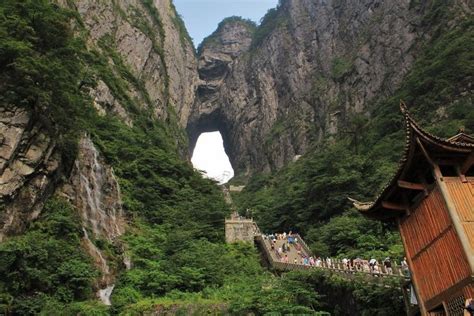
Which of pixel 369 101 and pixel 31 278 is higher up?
pixel 369 101

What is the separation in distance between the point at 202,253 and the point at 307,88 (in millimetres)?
50051

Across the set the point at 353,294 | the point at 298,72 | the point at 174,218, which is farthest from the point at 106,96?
the point at 298,72

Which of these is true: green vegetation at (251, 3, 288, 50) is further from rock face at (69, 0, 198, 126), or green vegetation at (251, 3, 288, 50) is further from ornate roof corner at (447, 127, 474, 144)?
ornate roof corner at (447, 127, 474, 144)

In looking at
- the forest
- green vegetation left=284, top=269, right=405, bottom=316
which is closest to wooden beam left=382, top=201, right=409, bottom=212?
the forest

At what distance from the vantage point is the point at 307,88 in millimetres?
69438

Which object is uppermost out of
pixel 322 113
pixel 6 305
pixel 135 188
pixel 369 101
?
pixel 322 113

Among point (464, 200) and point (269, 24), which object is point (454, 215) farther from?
point (269, 24)

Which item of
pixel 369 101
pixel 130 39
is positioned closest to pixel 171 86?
pixel 130 39

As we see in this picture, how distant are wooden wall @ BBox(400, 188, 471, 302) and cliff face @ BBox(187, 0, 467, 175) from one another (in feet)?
135

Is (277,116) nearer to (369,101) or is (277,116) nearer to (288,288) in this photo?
(369,101)

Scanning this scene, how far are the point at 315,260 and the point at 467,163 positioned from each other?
42.8ft

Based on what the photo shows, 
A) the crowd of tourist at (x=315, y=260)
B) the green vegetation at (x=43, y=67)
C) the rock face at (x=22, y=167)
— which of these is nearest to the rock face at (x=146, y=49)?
the green vegetation at (x=43, y=67)

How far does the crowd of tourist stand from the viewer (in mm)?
16438

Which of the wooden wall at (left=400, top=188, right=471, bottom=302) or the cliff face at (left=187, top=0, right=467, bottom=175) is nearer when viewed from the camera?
the wooden wall at (left=400, top=188, right=471, bottom=302)
